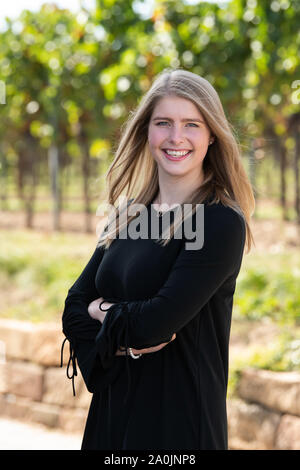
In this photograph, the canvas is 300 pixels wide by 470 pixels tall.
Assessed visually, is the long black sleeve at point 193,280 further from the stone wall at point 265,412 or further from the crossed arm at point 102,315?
the stone wall at point 265,412

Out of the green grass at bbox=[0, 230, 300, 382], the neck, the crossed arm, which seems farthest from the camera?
the green grass at bbox=[0, 230, 300, 382]

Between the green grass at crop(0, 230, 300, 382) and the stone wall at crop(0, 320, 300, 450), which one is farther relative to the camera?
the green grass at crop(0, 230, 300, 382)

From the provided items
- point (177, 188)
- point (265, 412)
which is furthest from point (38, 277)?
point (177, 188)

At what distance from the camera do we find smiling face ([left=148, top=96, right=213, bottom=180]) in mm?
2078

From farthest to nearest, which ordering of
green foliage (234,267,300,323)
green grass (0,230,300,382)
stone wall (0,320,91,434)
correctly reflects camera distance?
green foliage (234,267,300,323) → stone wall (0,320,91,434) → green grass (0,230,300,382)

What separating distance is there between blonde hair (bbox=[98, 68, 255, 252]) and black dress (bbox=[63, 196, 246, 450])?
4.7 inches

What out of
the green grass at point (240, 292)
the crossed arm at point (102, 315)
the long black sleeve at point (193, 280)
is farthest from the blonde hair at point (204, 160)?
the green grass at point (240, 292)

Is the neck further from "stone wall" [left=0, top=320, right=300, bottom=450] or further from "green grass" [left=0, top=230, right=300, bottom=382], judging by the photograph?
"green grass" [left=0, top=230, right=300, bottom=382]

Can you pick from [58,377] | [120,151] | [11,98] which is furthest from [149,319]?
[11,98]

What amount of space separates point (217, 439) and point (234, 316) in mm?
3562

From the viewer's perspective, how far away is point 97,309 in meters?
2.22

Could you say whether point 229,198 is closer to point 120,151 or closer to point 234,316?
point 120,151

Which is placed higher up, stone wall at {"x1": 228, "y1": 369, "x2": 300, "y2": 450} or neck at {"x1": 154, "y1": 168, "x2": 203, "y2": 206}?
neck at {"x1": 154, "y1": 168, "x2": 203, "y2": 206}

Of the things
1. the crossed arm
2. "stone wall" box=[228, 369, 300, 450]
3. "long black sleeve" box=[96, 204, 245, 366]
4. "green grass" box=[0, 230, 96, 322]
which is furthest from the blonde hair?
"green grass" box=[0, 230, 96, 322]
